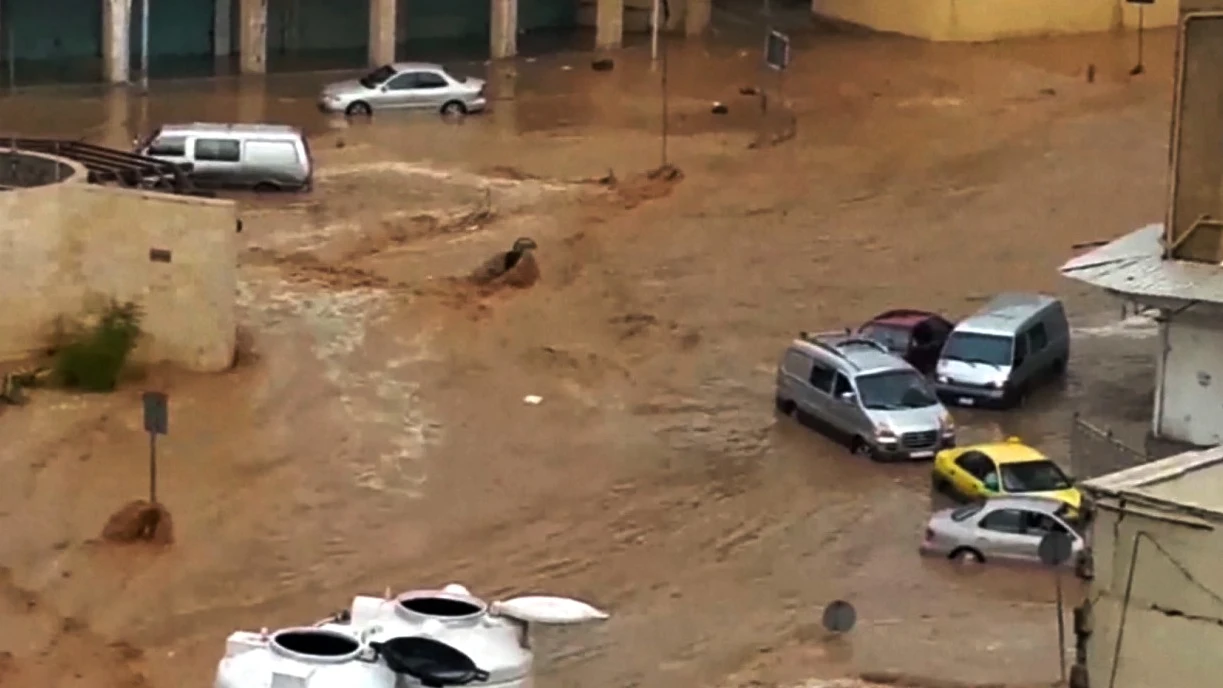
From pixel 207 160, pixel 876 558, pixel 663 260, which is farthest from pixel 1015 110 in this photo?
pixel 876 558

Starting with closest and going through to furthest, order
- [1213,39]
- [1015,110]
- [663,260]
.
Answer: [1213,39] < [663,260] < [1015,110]

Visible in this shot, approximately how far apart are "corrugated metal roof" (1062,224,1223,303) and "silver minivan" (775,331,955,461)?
2281 mm

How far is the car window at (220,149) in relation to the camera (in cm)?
3972

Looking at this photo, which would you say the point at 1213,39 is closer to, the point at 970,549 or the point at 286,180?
the point at 970,549

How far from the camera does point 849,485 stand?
2847cm

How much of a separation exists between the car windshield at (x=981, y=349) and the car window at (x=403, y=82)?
18.7 meters

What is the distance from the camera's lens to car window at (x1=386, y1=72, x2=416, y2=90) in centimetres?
4794

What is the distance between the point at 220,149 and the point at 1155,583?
2619 cm

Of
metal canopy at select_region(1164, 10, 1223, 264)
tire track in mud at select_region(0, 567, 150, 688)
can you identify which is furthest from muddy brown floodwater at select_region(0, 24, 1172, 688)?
metal canopy at select_region(1164, 10, 1223, 264)

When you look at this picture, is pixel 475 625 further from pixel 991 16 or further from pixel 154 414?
pixel 991 16

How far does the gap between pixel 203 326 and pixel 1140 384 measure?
455 inches

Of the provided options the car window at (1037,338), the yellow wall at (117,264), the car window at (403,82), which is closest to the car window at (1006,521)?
the car window at (1037,338)

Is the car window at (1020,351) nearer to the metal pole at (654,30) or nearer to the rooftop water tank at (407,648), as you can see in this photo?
the rooftop water tank at (407,648)

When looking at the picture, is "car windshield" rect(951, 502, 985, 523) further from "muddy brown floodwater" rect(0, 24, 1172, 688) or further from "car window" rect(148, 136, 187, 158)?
"car window" rect(148, 136, 187, 158)
